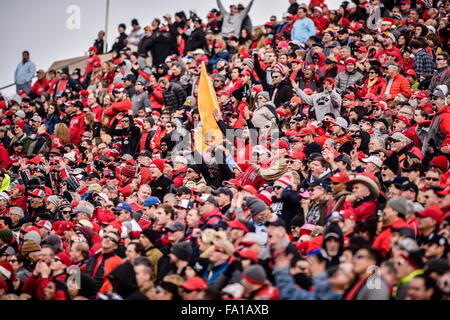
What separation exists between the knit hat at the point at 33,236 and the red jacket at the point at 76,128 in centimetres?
644

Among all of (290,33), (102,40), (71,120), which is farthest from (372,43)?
(102,40)

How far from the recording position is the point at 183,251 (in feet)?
22.8

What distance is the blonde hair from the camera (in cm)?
1502

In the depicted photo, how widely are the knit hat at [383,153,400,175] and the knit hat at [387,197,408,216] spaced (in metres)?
1.68

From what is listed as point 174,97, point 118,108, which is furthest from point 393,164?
point 118,108

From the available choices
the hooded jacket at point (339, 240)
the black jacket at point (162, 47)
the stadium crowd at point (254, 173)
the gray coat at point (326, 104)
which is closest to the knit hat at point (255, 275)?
the stadium crowd at point (254, 173)

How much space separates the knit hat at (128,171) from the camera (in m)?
11.6

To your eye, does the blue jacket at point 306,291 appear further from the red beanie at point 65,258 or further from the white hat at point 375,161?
the red beanie at point 65,258

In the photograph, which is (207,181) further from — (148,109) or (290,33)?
(290,33)

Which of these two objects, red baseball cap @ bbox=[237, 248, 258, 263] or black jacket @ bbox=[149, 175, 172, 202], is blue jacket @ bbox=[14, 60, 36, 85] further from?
red baseball cap @ bbox=[237, 248, 258, 263]

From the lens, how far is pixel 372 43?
530 inches

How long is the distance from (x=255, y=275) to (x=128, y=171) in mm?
6179

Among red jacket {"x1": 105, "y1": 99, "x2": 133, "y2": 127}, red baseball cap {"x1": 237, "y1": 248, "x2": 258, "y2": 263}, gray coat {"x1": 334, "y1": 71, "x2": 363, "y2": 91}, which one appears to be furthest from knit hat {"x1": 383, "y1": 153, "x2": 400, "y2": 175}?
red jacket {"x1": 105, "y1": 99, "x2": 133, "y2": 127}

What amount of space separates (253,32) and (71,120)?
19.7 feet
